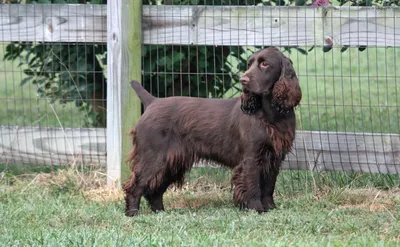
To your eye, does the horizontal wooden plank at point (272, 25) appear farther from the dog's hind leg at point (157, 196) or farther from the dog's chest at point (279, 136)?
the dog's hind leg at point (157, 196)

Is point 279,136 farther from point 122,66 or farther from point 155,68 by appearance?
point 155,68

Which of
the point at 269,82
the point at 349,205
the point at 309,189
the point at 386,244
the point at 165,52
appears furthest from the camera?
the point at 165,52

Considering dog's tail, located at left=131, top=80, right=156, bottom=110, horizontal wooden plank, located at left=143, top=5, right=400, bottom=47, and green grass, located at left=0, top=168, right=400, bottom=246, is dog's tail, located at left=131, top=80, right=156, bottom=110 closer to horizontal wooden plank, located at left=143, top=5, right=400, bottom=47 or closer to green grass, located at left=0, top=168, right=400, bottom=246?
horizontal wooden plank, located at left=143, top=5, right=400, bottom=47

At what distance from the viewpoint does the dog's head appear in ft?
19.0

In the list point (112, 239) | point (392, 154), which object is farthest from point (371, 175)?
point (112, 239)

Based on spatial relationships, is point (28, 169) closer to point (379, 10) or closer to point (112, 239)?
point (112, 239)

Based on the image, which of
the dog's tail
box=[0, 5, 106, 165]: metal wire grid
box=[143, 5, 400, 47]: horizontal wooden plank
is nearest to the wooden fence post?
box=[143, 5, 400, 47]: horizontal wooden plank

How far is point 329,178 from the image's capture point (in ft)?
22.2

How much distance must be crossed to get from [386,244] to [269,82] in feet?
5.96

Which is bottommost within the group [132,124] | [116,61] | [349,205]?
[349,205]

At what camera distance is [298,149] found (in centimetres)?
682

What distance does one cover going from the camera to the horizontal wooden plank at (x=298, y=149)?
6633mm

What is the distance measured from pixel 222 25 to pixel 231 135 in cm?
116

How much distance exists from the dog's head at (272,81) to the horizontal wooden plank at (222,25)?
0.79 meters
